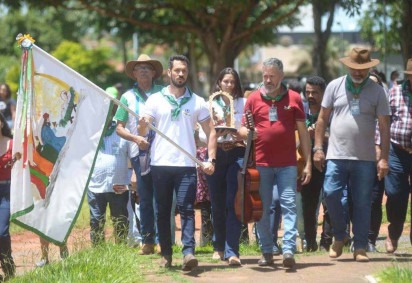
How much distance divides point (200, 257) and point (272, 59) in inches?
89.3

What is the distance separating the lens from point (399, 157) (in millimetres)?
10859

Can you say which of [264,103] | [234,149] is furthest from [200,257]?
[264,103]

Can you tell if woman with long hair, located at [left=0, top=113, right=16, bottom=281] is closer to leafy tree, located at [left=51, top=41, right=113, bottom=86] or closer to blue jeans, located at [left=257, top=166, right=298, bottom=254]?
blue jeans, located at [left=257, top=166, right=298, bottom=254]

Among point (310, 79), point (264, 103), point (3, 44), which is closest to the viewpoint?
point (264, 103)

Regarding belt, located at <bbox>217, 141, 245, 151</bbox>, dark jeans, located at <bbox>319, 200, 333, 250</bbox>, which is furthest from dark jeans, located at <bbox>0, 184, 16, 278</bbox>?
dark jeans, located at <bbox>319, 200, 333, 250</bbox>

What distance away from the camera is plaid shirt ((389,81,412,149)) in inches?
421

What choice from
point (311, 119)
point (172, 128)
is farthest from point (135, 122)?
point (311, 119)

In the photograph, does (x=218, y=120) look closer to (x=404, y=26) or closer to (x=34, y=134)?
(x=34, y=134)

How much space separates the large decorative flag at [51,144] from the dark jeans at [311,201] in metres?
3.00

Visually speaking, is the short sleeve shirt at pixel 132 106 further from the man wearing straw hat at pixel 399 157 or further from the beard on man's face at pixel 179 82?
the man wearing straw hat at pixel 399 157

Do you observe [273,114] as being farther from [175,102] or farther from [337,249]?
[337,249]

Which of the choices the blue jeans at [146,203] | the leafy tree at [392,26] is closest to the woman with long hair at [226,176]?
the blue jeans at [146,203]

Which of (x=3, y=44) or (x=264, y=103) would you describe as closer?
(x=264, y=103)

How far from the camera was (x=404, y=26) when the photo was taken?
61.1ft
